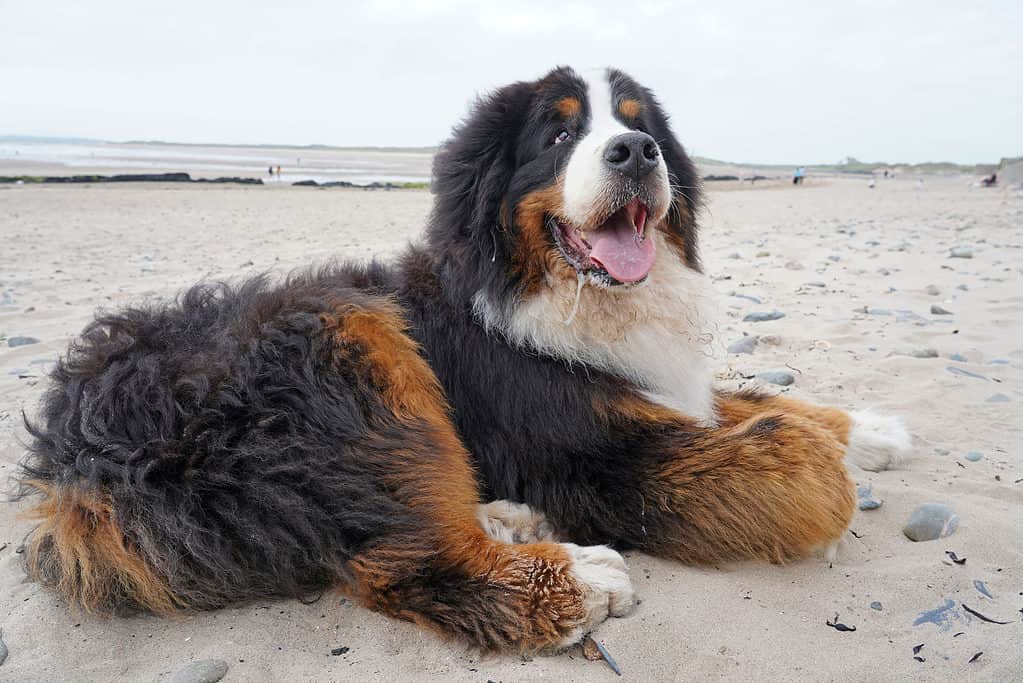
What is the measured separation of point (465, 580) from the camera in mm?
2195

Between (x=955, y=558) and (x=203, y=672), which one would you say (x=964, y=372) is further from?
(x=203, y=672)

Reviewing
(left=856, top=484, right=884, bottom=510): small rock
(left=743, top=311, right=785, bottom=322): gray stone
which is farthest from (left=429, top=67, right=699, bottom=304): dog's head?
(left=743, top=311, right=785, bottom=322): gray stone

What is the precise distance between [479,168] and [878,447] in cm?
214

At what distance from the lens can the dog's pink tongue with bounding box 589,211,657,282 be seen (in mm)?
2732

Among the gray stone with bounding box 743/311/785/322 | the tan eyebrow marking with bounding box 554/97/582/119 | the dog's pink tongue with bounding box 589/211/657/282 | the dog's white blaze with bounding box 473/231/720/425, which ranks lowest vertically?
the gray stone with bounding box 743/311/785/322

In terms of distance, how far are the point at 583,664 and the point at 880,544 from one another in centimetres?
126

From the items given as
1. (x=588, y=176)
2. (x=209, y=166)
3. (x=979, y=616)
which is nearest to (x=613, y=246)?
(x=588, y=176)

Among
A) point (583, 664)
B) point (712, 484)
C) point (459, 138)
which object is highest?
point (459, 138)

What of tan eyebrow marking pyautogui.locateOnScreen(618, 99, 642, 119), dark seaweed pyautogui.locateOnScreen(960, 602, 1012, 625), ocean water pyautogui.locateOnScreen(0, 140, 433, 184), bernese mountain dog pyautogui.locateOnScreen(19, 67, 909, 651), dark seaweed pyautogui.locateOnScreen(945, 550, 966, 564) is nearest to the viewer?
dark seaweed pyautogui.locateOnScreen(960, 602, 1012, 625)

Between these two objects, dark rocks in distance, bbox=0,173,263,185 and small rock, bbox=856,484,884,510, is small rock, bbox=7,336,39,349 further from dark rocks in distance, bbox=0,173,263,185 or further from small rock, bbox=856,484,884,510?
dark rocks in distance, bbox=0,173,263,185

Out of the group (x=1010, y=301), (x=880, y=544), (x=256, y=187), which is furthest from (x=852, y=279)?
(x=256, y=187)

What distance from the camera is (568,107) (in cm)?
298

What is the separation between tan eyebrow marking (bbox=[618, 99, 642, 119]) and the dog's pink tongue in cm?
55

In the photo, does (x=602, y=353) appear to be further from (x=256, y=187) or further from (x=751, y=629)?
(x=256, y=187)
